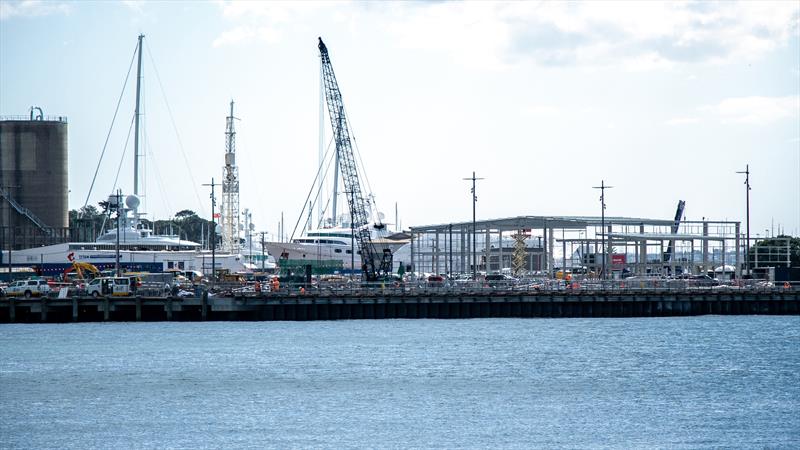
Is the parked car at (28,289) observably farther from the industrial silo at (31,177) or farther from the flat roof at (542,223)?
the industrial silo at (31,177)

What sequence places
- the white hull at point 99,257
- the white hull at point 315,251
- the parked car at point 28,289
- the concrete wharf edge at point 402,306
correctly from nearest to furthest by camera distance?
the concrete wharf edge at point 402,306 < the parked car at point 28,289 < the white hull at point 99,257 < the white hull at point 315,251

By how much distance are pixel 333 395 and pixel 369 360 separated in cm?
1278

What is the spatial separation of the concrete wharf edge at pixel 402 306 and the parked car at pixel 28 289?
20.2 ft

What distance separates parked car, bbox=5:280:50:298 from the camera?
333ft

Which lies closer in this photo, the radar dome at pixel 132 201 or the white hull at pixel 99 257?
the white hull at pixel 99 257

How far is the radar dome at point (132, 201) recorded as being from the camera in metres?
167

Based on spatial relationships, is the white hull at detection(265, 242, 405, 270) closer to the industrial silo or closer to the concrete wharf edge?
the industrial silo

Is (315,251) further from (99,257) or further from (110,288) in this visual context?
(110,288)

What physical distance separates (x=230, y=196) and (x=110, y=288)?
9191cm

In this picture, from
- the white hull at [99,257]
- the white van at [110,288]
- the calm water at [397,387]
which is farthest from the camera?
the white hull at [99,257]

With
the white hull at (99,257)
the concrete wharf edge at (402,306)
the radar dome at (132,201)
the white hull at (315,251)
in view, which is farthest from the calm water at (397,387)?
the white hull at (315,251)

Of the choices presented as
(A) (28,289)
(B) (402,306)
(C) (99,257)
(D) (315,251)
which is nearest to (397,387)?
(B) (402,306)

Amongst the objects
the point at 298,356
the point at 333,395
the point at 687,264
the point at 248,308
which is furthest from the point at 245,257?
the point at 333,395

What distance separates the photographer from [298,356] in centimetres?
7556
